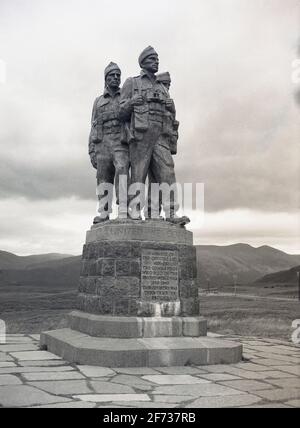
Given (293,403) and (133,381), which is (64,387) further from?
(293,403)

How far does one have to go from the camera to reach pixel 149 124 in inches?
Answer: 303

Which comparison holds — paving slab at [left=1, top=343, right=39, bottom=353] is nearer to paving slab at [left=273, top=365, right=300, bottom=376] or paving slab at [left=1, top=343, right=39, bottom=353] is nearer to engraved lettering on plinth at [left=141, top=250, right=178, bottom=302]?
engraved lettering on plinth at [left=141, top=250, right=178, bottom=302]

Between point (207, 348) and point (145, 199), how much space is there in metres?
2.71

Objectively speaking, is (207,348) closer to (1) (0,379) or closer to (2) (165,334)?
(2) (165,334)

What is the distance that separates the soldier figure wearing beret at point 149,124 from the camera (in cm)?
768

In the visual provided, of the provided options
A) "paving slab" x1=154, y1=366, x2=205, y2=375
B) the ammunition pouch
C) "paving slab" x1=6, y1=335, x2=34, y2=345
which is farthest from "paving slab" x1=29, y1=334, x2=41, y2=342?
the ammunition pouch

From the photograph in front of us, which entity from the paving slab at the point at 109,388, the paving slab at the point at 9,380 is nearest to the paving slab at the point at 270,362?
the paving slab at the point at 109,388

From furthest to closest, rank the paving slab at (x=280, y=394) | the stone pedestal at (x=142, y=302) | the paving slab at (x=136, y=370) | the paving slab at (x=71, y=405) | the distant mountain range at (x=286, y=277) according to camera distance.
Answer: the distant mountain range at (x=286, y=277)
the stone pedestal at (x=142, y=302)
the paving slab at (x=136, y=370)
the paving slab at (x=280, y=394)
the paving slab at (x=71, y=405)

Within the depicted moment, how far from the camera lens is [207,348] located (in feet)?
20.9

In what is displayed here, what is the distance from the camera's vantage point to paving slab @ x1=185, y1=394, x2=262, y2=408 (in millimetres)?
4160

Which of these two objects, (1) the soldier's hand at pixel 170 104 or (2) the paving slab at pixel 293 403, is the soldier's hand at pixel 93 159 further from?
(2) the paving slab at pixel 293 403

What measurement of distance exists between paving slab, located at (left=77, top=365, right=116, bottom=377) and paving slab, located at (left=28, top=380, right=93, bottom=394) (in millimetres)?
377

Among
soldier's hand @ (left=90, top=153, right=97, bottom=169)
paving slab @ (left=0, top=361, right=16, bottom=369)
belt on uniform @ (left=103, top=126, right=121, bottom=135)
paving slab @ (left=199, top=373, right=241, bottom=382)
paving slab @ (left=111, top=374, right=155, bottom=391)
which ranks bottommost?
paving slab @ (left=0, top=361, right=16, bottom=369)
